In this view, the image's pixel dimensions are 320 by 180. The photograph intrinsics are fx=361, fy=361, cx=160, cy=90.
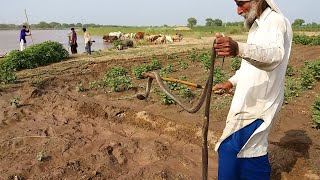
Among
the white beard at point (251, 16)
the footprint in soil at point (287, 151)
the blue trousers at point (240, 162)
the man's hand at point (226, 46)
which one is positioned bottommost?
the footprint in soil at point (287, 151)

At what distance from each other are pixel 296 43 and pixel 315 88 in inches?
509

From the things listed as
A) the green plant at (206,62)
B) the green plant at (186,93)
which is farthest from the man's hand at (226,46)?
the green plant at (206,62)

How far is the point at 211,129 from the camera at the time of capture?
18.9 feet

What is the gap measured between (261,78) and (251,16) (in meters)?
0.45

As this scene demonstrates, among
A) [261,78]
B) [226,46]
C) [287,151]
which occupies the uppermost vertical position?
[226,46]

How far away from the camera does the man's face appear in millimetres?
2539

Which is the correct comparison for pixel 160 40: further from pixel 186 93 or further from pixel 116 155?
pixel 116 155

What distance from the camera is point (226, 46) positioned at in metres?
2.18

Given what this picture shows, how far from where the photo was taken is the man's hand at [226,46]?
2176mm

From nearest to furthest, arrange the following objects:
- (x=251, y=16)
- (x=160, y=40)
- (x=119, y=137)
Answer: (x=251, y=16) < (x=119, y=137) < (x=160, y=40)

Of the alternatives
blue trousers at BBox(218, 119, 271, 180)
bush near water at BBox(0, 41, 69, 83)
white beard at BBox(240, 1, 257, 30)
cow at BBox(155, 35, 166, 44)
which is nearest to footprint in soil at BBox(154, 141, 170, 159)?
blue trousers at BBox(218, 119, 271, 180)

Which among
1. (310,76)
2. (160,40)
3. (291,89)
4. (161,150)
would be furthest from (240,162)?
(160,40)

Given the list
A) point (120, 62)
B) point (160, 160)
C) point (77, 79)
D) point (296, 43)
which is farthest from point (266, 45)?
point (296, 43)

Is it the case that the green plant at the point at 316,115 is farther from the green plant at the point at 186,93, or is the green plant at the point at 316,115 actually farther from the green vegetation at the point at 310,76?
the green plant at the point at 186,93
